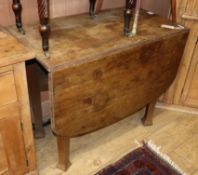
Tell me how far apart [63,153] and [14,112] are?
1.56 ft

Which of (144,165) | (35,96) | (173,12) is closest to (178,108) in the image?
(144,165)

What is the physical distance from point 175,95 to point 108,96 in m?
0.88

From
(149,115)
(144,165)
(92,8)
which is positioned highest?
(92,8)

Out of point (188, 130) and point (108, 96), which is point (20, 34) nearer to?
point (108, 96)

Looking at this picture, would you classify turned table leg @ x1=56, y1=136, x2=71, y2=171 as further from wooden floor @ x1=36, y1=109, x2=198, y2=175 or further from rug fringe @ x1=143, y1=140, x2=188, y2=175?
rug fringe @ x1=143, y1=140, x2=188, y2=175

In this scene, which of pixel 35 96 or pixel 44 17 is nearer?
pixel 44 17

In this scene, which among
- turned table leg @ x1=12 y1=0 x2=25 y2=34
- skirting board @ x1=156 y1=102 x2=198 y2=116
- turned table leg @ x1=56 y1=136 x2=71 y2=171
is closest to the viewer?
turned table leg @ x1=12 y1=0 x2=25 y2=34

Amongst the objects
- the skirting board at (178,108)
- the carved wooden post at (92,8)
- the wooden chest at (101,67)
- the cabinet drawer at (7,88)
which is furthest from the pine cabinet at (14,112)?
the skirting board at (178,108)

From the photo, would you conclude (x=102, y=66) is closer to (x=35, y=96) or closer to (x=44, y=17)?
(x=44, y=17)

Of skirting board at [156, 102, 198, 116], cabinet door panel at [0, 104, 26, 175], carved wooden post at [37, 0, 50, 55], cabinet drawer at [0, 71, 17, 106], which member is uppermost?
carved wooden post at [37, 0, 50, 55]

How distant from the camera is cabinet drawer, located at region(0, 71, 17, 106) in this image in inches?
40.6

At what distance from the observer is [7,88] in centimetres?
106

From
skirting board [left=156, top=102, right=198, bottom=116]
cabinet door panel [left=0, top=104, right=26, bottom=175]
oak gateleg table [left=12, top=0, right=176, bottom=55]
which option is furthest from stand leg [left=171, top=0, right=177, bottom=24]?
cabinet door panel [left=0, top=104, right=26, bottom=175]

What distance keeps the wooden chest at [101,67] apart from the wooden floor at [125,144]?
15cm
